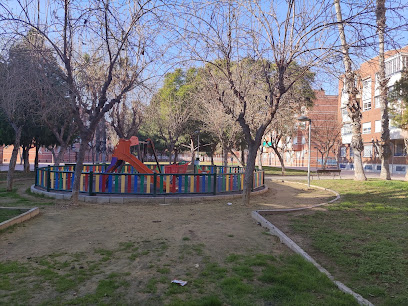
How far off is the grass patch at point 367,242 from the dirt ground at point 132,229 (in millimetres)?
979

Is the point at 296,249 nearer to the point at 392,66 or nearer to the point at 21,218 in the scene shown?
the point at 21,218

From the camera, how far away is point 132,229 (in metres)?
6.93

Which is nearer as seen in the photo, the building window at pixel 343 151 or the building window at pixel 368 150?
the building window at pixel 368 150

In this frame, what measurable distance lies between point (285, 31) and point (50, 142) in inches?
868

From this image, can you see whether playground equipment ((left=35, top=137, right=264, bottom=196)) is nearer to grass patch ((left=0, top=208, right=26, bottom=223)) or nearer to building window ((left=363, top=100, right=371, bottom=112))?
grass patch ((left=0, top=208, right=26, bottom=223))

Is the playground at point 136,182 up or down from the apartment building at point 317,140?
down

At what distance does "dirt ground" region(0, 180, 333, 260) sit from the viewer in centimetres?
554

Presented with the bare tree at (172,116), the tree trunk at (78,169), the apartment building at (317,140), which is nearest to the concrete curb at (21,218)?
the tree trunk at (78,169)

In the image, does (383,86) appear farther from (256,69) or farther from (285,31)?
(285,31)

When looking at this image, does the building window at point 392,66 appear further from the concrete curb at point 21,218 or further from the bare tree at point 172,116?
the concrete curb at point 21,218

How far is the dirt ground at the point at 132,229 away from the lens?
5543 mm

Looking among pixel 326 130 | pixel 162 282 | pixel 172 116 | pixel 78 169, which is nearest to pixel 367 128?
pixel 326 130

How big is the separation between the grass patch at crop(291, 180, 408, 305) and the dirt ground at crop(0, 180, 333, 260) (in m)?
0.98

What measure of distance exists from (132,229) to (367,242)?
457 cm
